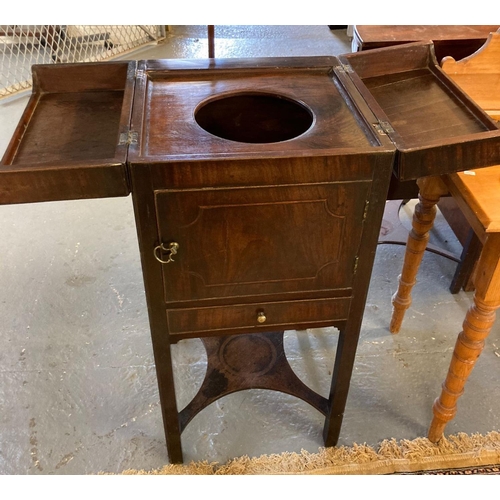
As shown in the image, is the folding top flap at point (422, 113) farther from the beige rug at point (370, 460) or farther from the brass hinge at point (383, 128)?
the beige rug at point (370, 460)

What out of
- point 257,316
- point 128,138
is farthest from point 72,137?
point 257,316

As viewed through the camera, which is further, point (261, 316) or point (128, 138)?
point (261, 316)

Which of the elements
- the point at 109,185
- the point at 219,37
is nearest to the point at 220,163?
the point at 109,185

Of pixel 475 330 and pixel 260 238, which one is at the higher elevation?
pixel 260 238

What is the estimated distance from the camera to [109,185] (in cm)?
82

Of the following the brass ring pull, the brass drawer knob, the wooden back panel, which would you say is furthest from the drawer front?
the wooden back panel

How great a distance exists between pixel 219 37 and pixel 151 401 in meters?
3.21

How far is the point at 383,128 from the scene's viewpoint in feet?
2.94

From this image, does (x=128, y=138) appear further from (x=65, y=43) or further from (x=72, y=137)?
(x=65, y=43)

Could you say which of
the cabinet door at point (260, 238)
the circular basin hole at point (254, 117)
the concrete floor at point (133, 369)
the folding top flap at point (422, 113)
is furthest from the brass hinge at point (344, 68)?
the concrete floor at point (133, 369)

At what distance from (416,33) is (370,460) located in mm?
1709

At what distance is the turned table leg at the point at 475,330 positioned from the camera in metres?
1.10

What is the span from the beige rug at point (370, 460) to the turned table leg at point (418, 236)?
429 millimetres

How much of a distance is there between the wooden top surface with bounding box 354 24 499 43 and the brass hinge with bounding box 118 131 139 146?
4.62 ft
